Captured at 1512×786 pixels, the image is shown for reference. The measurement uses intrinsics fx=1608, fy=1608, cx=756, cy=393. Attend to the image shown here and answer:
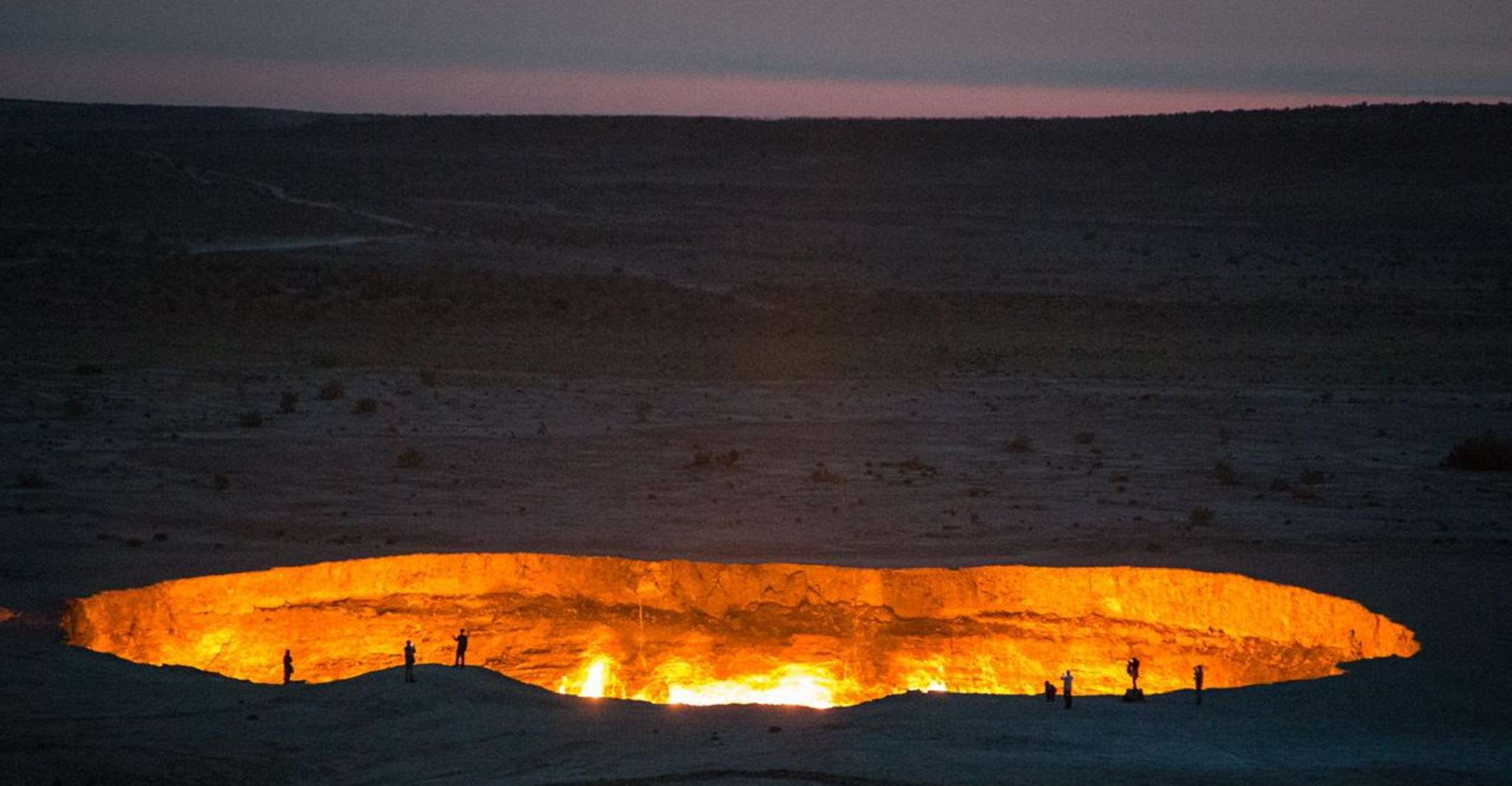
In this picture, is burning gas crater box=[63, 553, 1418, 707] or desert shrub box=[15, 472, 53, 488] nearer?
burning gas crater box=[63, 553, 1418, 707]

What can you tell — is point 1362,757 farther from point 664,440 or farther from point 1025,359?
point 1025,359

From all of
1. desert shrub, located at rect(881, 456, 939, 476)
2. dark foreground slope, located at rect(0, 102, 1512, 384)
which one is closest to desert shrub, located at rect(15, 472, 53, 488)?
desert shrub, located at rect(881, 456, 939, 476)

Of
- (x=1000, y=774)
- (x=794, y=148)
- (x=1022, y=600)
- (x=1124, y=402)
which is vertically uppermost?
(x=794, y=148)

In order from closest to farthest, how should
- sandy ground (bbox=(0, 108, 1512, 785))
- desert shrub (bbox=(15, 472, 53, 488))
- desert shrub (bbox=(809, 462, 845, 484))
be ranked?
sandy ground (bbox=(0, 108, 1512, 785)) → desert shrub (bbox=(15, 472, 53, 488)) → desert shrub (bbox=(809, 462, 845, 484))

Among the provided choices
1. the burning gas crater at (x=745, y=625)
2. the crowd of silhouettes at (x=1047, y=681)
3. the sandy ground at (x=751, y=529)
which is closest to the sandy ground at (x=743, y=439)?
the sandy ground at (x=751, y=529)

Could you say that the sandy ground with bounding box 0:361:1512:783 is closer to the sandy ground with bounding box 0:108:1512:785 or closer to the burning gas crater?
the sandy ground with bounding box 0:108:1512:785

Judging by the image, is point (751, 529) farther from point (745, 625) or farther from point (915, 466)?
point (915, 466)

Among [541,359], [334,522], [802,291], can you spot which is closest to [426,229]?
[802,291]

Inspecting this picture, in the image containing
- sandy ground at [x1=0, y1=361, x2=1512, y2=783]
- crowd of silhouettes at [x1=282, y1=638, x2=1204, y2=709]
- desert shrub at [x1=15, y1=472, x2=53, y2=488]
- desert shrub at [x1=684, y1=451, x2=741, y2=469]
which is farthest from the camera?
desert shrub at [x1=684, y1=451, x2=741, y2=469]
